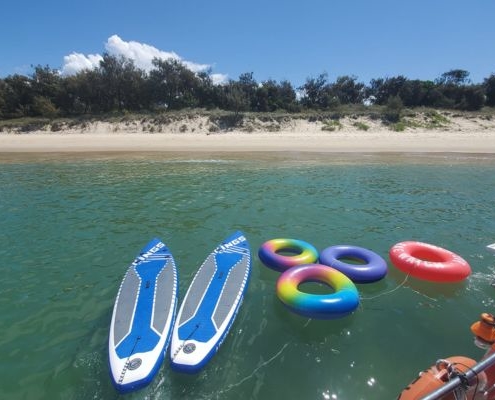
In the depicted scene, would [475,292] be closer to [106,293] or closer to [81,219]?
[106,293]

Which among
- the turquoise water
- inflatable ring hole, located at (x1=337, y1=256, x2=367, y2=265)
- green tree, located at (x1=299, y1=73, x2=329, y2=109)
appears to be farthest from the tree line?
inflatable ring hole, located at (x1=337, y1=256, x2=367, y2=265)

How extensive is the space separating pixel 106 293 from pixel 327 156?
58.9 ft

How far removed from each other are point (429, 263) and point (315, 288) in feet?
7.27

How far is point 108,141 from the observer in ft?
86.4

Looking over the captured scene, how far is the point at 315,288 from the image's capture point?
5.60 m

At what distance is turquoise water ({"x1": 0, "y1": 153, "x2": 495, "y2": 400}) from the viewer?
151 inches

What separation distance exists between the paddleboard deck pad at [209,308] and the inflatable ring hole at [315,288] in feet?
3.40

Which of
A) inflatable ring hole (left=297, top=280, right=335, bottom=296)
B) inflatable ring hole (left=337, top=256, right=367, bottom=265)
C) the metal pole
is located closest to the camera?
the metal pole

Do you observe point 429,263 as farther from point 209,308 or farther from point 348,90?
point 348,90

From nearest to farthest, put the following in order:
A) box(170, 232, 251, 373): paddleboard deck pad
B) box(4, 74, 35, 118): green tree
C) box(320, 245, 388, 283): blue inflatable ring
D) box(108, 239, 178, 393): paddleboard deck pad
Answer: box(108, 239, 178, 393): paddleboard deck pad < box(170, 232, 251, 373): paddleboard deck pad < box(320, 245, 388, 283): blue inflatable ring < box(4, 74, 35, 118): green tree

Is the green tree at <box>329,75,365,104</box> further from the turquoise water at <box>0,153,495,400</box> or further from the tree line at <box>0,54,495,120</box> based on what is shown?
the turquoise water at <box>0,153,495,400</box>

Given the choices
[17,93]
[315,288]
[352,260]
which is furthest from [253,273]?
[17,93]

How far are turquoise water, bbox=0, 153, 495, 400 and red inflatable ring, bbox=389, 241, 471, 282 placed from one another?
216mm

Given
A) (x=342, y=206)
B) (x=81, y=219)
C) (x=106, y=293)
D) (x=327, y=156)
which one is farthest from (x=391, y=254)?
(x=327, y=156)
